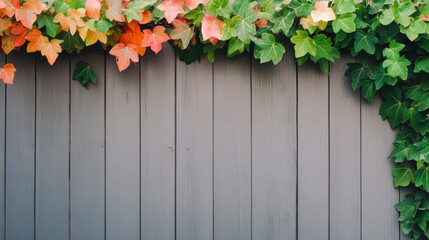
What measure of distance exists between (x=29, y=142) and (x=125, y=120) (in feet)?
1.26

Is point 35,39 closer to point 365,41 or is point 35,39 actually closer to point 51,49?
point 51,49

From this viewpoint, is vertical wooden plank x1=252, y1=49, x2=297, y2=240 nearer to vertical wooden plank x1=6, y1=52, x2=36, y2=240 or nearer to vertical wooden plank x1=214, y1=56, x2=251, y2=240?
vertical wooden plank x1=214, y1=56, x2=251, y2=240

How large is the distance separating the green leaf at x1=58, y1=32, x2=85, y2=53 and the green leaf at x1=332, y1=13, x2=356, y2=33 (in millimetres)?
909

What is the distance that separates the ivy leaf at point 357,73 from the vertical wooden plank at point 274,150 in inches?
8.4

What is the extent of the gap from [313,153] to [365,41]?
1.49 ft

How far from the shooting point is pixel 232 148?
5.75 ft

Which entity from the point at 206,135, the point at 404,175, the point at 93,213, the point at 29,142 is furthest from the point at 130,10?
the point at 404,175

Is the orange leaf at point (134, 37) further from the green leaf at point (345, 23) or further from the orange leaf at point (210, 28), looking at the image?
the green leaf at point (345, 23)

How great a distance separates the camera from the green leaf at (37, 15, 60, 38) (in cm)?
157

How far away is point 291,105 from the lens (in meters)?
1.76

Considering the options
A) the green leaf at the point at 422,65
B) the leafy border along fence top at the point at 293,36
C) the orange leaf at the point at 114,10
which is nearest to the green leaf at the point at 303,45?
the leafy border along fence top at the point at 293,36

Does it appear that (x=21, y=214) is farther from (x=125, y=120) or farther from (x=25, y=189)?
(x=125, y=120)

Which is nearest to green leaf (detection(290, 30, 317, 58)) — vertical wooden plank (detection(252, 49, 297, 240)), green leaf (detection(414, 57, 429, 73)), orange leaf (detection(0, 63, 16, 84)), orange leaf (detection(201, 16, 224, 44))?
vertical wooden plank (detection(252, 49, 297, 240))

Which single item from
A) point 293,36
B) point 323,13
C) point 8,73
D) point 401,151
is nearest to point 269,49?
point 293,36
